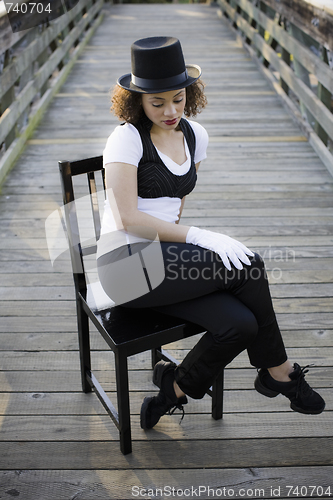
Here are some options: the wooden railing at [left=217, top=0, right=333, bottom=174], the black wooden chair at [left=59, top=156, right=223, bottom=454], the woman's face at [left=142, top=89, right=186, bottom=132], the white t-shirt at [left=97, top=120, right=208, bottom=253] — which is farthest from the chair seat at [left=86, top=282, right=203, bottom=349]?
the wooden railing at [left=217, top=0, right=333, bottom=174]

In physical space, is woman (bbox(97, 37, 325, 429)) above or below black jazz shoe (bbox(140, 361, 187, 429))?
above

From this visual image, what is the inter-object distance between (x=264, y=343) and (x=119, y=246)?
503 mm

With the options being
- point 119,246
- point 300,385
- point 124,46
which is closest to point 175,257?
point 119,246

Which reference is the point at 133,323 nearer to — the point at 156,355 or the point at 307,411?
the point at 156,355

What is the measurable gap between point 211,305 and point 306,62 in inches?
118

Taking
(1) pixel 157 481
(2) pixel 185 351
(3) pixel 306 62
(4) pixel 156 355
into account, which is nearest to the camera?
(1) pixel 157 481

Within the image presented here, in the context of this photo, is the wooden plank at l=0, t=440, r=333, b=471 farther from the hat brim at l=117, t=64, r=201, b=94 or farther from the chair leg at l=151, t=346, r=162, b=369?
the hat brim at l=117, t=64, r=201, b=94

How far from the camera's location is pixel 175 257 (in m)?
1.44

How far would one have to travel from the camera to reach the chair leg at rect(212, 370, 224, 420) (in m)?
1.55

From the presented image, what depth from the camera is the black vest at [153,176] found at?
1512mm

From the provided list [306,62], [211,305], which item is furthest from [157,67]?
[306,62]

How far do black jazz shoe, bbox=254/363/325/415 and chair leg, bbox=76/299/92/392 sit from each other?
0.56 m

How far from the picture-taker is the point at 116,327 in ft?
4.56

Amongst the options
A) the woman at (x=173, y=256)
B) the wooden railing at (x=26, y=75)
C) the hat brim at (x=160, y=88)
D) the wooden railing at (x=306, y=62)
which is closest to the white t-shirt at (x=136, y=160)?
the woman at (x=173, y=256)
